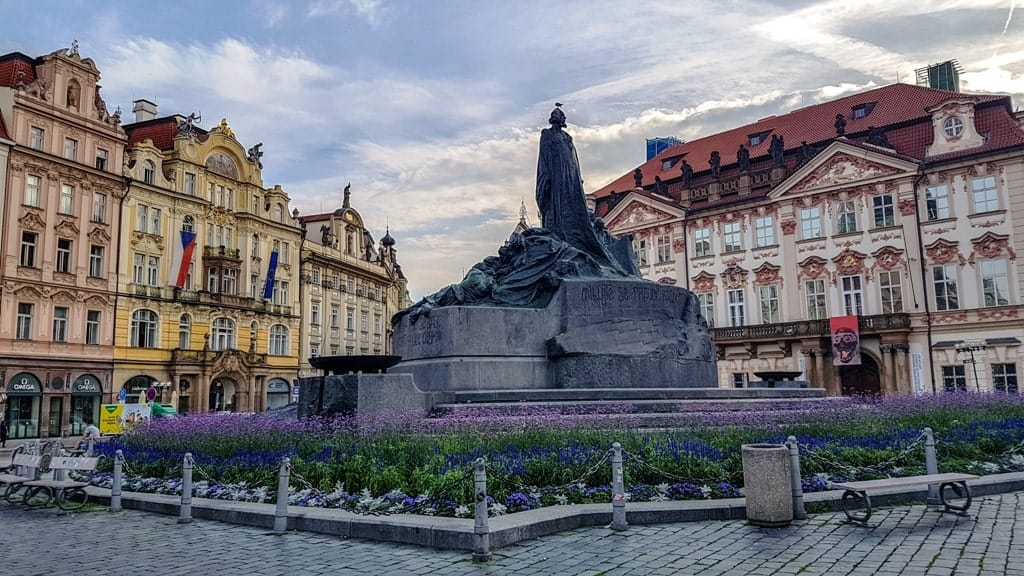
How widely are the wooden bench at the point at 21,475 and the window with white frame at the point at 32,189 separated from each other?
29.2 m

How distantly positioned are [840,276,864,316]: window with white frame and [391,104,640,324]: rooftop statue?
2618cm

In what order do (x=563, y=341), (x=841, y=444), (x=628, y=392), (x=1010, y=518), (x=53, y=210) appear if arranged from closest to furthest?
(x=1010, y=518)
(x=841, y=444)
(x=628, y=392)
(x=563, y=341)
(x=53, y=210)

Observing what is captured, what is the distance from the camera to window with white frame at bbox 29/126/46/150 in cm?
3775

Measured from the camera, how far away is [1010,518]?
845 cm

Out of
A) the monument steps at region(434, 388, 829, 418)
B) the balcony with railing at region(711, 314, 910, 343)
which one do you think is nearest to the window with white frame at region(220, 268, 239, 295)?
the balcony with railing at region(711, 314, 910, 343)

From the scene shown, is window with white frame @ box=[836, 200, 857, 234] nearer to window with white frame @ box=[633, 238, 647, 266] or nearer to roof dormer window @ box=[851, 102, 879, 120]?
roof dormer window @ box=[851, 102, 879, 120]

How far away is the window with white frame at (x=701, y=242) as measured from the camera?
4809cm

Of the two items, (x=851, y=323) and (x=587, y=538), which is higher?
(x=851, y=323)

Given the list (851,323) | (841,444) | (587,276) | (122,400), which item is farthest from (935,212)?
(122,400)

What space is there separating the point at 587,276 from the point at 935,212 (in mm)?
29624

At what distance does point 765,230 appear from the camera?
149 ft

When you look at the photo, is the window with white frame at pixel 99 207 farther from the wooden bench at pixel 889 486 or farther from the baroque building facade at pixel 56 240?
the wooden bench at pixel 889 486

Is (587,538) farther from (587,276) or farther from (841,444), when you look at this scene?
(587,276)

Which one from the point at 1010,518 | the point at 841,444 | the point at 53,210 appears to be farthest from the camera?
the point at 53,210
